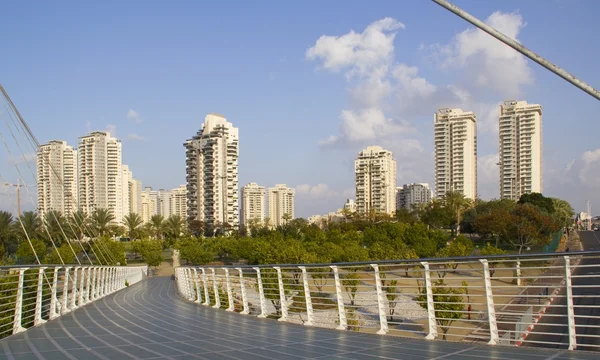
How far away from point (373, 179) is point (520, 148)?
4671 cm

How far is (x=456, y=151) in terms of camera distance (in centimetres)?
16050

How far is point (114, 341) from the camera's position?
7406 millimetres

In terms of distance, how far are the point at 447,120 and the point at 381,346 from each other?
161755 mm

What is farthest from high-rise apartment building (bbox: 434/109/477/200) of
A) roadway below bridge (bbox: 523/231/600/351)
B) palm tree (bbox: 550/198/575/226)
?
roadway below bridge (bbox: 523/231/600/351)

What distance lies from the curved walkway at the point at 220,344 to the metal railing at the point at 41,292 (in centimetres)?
38

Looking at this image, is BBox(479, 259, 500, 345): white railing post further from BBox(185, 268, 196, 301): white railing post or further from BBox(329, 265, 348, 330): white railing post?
BBox(185, 268, 196, 301): white railing post

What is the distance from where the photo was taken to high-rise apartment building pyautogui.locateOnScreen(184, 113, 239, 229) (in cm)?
13788

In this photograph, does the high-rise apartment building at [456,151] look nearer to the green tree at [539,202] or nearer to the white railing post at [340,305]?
the green tree at [539,202]

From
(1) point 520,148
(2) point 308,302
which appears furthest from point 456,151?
(2) point 308,302

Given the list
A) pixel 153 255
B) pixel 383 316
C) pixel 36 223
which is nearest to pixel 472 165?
pixel 153 255

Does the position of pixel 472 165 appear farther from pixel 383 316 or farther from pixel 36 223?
pixel 383 316

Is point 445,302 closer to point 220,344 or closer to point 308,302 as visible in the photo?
point 220,344

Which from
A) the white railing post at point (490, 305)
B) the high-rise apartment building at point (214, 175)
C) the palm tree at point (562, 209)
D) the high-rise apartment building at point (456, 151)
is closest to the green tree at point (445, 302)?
the white railing post at point (490, 305)

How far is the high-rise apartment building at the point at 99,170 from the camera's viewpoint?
6019 inches
